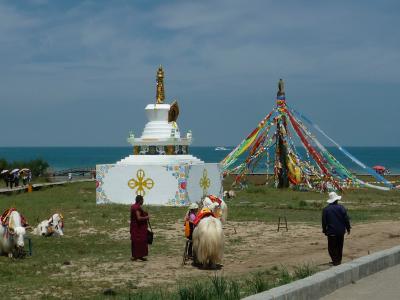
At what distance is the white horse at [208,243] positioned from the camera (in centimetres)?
1438

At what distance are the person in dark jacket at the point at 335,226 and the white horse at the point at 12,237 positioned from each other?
6709mm

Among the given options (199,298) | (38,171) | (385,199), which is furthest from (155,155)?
(38,171)

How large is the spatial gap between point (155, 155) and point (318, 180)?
13.4 metres

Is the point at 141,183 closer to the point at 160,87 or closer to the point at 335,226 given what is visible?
the point at 160,87

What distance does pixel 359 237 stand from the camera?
18703mm

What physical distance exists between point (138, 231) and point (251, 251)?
3132 millimetres

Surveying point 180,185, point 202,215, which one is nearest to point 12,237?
point 202,215

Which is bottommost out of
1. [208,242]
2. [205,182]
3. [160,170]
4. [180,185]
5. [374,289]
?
[374,289]

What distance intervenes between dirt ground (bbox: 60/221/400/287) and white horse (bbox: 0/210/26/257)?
4.92ft

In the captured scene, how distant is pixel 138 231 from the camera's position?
15.5 meters

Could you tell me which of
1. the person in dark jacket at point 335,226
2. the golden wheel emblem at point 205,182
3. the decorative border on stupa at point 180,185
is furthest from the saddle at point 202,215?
the golden wheel emblem at point 205,182

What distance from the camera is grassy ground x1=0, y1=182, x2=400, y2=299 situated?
12391 mm

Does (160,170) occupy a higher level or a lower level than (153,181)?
higher

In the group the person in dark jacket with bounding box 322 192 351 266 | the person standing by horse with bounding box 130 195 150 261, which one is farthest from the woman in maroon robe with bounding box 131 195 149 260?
the person in dark jacket with bounding box 322 192 351 266
